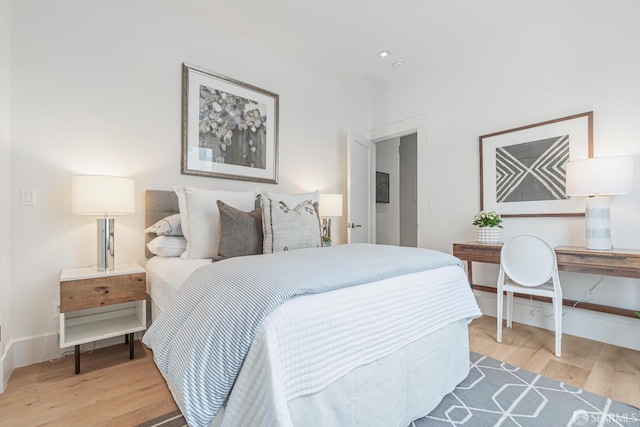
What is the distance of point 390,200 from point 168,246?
388 centimetres

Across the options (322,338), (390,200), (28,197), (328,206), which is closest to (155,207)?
(28,197)

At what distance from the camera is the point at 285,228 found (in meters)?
2.01

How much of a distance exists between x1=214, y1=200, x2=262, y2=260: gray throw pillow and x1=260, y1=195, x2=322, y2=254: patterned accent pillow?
0.23ft

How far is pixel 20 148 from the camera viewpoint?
75.2 inches

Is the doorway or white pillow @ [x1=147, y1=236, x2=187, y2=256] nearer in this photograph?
white pillow @ [x1=147, y1=236, x2=187, y2=256]

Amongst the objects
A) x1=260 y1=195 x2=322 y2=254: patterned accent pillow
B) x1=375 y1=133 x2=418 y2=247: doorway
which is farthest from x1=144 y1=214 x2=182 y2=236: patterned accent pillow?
x1=375 y1=133 x2=418 y2=247: doorway

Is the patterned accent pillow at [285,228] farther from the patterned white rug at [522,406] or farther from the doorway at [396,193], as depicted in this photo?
the doorway at [396,193]

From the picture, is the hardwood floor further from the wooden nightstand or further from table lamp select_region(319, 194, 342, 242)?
table lamp select_region(319, 194, 342, 242)

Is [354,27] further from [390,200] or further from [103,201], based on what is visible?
[390,200]

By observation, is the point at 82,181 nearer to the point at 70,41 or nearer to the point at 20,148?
the point at 20,148

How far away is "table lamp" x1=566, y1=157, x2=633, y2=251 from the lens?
200 centimetres

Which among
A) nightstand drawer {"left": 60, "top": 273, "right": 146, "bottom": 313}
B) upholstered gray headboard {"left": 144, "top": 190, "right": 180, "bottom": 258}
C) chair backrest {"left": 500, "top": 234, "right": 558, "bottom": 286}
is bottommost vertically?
nightstand drawer {"left": 60, "top": 273, "right": 146, "bottom": 313}

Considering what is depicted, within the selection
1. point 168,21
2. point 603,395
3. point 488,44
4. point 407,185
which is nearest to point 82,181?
point 168,21

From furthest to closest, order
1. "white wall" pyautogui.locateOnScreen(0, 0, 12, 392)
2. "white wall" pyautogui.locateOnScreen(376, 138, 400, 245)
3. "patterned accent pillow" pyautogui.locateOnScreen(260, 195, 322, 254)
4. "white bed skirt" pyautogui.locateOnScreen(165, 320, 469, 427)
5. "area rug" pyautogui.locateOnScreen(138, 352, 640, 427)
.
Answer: "white wall" pyautogui.locateOnScreen(376, 138, 400, 245) → "patterned accent pillow" pyautogui.locateOnScreen(260, 195, 322, 254) → "white wall" pyautogui.locateOnScreen(0, 0, 12, 392) → "area rug" pyautogui.locateOnScreen(138, 352, 640, 427) → "white bed skirt" pyautogui.locateOnScreen(165, 320, 469, 427)
